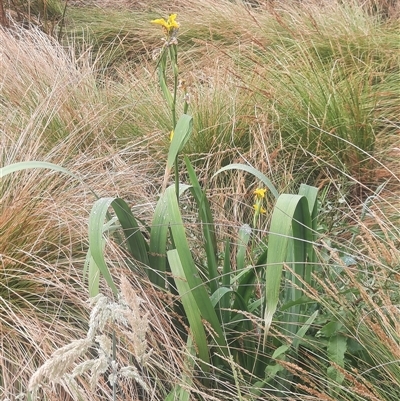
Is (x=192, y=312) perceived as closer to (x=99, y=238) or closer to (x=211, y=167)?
(x=99, y=238)

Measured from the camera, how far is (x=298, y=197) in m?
1.57

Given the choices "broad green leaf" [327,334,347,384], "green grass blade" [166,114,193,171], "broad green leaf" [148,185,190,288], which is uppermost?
"green grass blade" [166,114,193,171]

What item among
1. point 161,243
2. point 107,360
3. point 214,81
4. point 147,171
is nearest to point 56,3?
point 214,81

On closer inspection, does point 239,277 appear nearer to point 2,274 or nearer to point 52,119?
point 2,274

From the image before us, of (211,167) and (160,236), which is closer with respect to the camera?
(160,236)

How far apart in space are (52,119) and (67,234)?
3.57 ft

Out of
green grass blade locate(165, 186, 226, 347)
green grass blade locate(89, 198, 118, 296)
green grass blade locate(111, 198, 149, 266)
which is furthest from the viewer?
green grass blade locate(111, 198, 149, 266)

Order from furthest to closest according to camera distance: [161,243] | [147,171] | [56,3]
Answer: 1. [56,3]
2. [147,171]
3. [161,243]

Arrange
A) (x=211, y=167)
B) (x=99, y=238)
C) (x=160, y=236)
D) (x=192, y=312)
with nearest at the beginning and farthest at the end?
(x=99, y=238), (x=192, y=312), (x=160, y=236), (x=211, y=167)

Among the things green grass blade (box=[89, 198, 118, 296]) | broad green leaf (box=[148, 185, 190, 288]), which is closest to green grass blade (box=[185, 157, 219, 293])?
broad green leaf (box=[148, 185, 190, 288])

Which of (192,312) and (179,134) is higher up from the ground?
(179,134)

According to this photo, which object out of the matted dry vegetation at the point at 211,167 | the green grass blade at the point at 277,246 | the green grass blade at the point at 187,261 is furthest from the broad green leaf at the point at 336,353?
the green grass blade at the point at 187,261

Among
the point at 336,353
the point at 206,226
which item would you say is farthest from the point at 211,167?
the point at 336,353

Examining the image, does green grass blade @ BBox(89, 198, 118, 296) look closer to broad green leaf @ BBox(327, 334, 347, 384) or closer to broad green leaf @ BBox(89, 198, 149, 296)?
broad green leaf @ BBox(89, 198, 149, 296)
